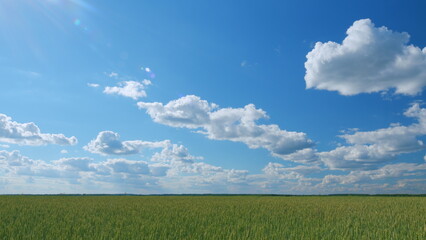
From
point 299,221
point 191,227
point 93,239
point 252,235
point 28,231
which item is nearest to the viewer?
point 93,239

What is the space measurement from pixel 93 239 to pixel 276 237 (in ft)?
15.3

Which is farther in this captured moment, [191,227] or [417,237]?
[191,227]

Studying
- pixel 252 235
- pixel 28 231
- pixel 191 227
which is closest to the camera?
pixel 252 235

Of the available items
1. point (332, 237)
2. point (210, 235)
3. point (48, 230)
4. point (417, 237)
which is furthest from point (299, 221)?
point (48, 230)

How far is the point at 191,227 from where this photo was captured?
30.7 ft

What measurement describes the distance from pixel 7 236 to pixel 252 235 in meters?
6.90

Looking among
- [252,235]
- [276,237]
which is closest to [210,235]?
[252,235]

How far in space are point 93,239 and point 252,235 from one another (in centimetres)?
413

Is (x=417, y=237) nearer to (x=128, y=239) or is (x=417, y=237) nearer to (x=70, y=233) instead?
(x=128, y=239)

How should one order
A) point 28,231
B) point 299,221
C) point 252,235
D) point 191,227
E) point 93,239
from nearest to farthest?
point 93,239
point 252,235
point 28,231
point 191,227
point 299,221

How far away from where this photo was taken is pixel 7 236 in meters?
8.26

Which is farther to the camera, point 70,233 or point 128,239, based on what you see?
point 70,233

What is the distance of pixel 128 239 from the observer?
7.41m

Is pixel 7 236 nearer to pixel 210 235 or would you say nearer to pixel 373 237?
pixel 210 235
